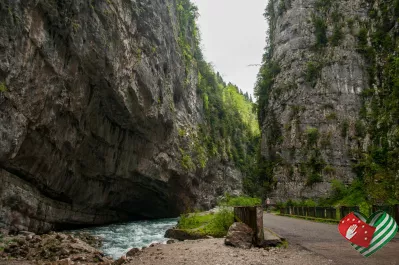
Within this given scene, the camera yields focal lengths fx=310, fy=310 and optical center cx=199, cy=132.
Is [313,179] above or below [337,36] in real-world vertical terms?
below

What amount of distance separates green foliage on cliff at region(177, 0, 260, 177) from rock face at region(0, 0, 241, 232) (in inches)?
249

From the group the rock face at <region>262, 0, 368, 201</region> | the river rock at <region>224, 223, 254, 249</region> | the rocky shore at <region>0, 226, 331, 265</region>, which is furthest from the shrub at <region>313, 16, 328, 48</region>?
the rocky shore at <region>0, 226, 331, 265</region>

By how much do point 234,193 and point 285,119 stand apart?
19.4 metres

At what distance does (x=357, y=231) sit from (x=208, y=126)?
50904mm

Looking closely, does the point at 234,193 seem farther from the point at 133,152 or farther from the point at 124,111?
the point at 124,111

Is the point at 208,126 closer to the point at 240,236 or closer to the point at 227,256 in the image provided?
the point at 240,236

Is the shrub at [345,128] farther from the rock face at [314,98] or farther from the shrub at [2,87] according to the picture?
the shrub at [2,87]

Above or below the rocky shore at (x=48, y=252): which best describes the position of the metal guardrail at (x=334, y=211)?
above

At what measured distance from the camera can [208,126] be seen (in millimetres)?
54438

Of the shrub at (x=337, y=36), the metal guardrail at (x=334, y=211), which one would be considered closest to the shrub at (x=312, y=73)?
the shrub at (x=337, y=36)

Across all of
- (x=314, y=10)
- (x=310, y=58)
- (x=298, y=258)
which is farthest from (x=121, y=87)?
Result: (x=314, y=10)

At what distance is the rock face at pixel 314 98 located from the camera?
119 feet

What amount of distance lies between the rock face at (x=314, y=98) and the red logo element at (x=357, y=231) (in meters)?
33.5

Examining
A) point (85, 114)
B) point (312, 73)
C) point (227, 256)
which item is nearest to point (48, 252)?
point (227, 256)
